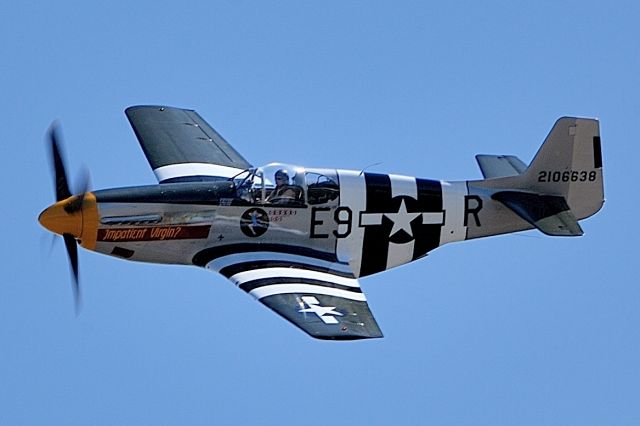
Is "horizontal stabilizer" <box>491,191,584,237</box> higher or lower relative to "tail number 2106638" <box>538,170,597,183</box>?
lower

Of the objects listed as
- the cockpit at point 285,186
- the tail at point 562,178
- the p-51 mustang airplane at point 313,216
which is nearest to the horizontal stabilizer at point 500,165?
the p-51 mustang airplane at point 313,216

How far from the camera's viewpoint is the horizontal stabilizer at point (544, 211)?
27859 mm

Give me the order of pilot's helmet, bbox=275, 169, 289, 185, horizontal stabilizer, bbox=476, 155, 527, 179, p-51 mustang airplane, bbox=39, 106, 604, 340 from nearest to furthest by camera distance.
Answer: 1. p-51 mustang airplane, bbox=39, 106, 604, 340
2. pilot's helmet, bbox=275, 169, 289, 185
3. horizontal stabilizer, bbox=476, 155, 527, 179

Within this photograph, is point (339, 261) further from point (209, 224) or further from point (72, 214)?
point (72, 214)

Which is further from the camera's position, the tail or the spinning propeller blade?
the tail

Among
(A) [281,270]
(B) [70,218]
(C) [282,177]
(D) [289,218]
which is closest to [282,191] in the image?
(C) [282,177]

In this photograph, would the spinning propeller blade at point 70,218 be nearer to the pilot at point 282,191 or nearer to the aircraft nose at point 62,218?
the aircraft nose at point 62,218

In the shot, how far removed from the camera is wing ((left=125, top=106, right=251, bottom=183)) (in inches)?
1160

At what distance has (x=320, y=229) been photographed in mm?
27641

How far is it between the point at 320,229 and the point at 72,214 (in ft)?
12.6

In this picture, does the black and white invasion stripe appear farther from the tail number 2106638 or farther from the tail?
the tail number 2106638

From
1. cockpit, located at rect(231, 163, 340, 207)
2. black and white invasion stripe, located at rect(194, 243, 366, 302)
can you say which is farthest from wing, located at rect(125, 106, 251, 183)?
black and white invasion stripe, located at rect(194, 243, 366, 302)

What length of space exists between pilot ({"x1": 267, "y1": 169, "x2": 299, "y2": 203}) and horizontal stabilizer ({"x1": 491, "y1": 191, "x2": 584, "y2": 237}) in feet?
11.4

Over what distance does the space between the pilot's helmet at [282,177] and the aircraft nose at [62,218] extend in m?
3.08
